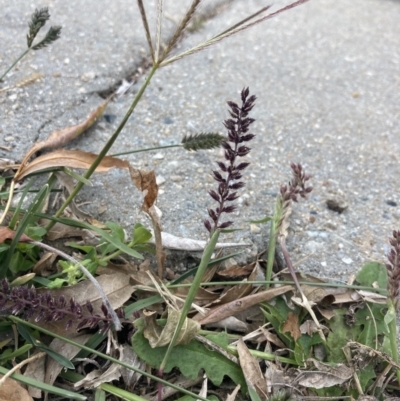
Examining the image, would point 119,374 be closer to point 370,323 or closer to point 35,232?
point 35,232

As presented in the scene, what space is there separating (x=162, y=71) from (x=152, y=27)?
0.34 meters

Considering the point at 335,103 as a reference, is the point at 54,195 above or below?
above

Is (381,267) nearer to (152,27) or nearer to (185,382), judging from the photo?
(185,382)

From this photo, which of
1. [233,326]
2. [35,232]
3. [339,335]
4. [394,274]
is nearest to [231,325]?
[233,326]

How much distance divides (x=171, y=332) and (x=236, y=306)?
16 centimetres

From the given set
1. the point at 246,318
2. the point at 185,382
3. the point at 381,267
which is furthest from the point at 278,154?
the point at 185,382

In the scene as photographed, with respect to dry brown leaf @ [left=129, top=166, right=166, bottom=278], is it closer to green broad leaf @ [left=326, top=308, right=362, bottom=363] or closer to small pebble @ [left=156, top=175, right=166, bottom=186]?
small pebble @ [left=156, top=175, right=166, bottom=186]

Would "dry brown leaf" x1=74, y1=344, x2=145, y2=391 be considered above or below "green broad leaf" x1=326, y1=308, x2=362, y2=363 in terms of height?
above

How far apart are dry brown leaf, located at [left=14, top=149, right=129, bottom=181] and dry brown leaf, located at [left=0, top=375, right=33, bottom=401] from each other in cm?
45

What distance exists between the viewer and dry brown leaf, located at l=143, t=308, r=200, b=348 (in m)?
0.96

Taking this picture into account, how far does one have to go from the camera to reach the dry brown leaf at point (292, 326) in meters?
1.05

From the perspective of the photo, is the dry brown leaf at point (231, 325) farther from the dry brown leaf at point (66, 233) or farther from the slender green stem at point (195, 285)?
the dry brown leaf at point (66, 233)

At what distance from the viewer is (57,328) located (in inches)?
38.5

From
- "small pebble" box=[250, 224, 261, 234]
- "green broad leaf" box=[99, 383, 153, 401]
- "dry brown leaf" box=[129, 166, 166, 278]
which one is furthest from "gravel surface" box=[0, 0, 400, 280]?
"green broad leaf" box=[99, 383, 153, 401]
